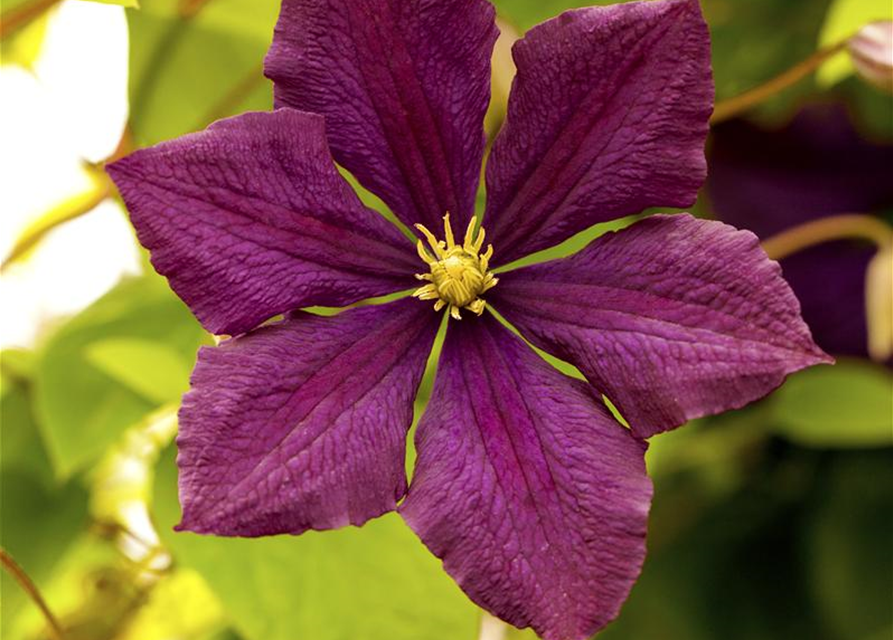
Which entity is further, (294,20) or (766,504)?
(766,504)

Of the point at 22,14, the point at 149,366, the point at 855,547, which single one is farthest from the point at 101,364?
the point at 855,547

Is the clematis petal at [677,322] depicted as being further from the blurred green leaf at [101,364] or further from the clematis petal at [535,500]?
the blurred green leaf at [101,364]

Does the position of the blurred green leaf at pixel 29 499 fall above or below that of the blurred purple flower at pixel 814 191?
above

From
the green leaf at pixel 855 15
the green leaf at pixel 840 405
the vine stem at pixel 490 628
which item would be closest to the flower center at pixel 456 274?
the vine stem at pixel 490 628

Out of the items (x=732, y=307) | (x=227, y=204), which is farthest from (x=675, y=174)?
(x=227, y=204)

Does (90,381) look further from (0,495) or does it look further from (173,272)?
(173,272)

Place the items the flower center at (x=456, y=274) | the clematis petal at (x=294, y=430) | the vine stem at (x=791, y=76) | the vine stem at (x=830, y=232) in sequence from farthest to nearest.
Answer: the vine stem at (x=830, y=232) → the vine stem at (x=791, y=76) → the flower center at (x=456, y=274) → the clematis petal at (x=294, y=430)
